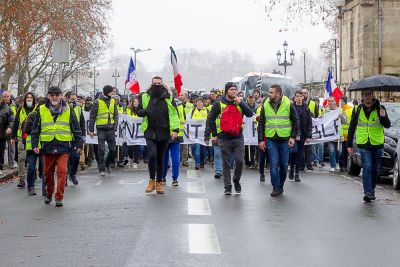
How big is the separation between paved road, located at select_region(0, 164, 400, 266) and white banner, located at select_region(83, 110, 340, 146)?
6404 millimetres

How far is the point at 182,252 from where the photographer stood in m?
8.45

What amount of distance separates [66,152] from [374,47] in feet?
99.4

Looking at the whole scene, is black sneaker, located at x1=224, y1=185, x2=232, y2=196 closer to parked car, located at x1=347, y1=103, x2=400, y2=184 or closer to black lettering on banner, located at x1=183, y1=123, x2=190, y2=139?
parked car, located at x1=347, y1=103, x2=400, y2=184

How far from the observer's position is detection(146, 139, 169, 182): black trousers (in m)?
14.2

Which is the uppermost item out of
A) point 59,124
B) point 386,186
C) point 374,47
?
point 374,47

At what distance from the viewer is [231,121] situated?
1416 cm

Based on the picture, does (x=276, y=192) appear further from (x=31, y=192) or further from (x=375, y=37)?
(x=375, y=37)

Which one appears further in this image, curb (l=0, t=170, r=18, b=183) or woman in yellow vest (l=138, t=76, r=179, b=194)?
curb (l=0, t=170, r=18, b=183)

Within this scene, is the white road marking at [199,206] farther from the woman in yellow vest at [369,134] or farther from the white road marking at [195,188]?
the woman in yellow vest at [369,134]

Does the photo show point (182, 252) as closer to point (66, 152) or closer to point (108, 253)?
point (108, 253)

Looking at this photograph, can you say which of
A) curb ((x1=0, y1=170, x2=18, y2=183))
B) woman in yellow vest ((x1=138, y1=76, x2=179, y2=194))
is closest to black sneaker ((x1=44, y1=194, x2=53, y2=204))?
woman in yellow vest ((x1=138, y1=76, x2=179, y2=194))

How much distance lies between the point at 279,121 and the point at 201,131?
8507 mm

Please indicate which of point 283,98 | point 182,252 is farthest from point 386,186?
point 182,252

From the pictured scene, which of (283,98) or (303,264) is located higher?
(283,98)
